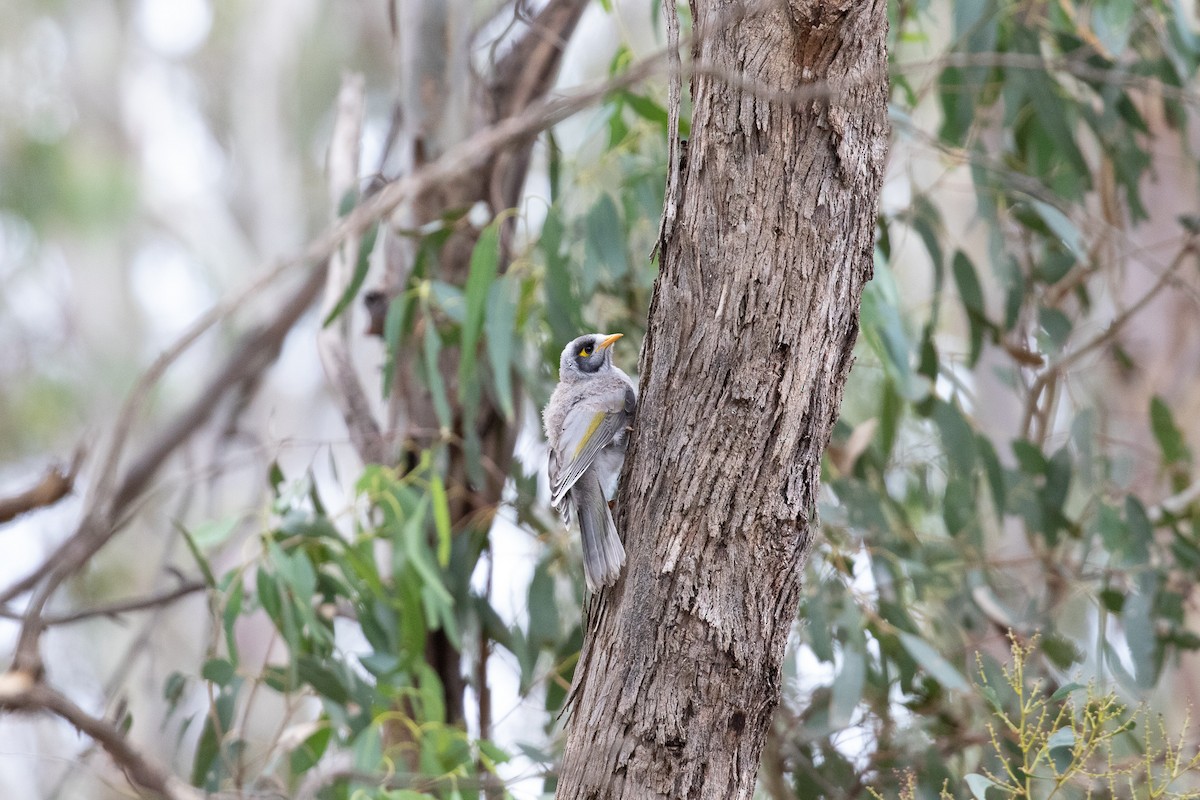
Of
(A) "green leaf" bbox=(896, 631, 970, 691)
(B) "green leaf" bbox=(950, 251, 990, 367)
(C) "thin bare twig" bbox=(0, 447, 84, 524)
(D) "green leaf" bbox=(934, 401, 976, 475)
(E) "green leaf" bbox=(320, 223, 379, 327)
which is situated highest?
(E) "green leaf" bbox=(320, 223, 379, 327)

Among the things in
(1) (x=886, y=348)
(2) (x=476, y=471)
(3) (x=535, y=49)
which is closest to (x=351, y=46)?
(3) (x=535, y=49)

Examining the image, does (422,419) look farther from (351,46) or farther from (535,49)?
(351,46)

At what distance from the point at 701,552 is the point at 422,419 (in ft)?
6.70

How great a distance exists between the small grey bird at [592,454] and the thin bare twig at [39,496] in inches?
27.4

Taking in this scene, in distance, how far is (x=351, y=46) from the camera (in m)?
10.1

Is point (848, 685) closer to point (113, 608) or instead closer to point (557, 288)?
point (557, 288)

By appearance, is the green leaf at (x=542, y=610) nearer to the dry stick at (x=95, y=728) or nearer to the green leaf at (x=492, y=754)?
the green leaf at (x=492, y=754)

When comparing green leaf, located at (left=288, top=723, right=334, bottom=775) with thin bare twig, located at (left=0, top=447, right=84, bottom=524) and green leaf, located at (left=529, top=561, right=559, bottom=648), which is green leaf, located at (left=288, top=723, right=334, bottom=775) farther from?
thin bare twig, located at (left=0, top=447, right=84, bottom=524)

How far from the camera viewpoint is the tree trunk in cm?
148

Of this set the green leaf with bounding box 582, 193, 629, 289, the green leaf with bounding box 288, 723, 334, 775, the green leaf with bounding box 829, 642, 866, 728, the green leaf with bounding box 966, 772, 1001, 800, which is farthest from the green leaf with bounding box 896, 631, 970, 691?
the green leaf with bounding box 288, 723, 334, 775

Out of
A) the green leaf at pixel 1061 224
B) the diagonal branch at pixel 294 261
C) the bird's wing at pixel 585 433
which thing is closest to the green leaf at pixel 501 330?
the bird's wing at pixel 585 433

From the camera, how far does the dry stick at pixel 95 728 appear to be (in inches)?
36.4

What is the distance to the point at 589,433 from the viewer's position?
2.20 metres

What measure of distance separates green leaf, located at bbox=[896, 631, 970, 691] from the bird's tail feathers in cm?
106
